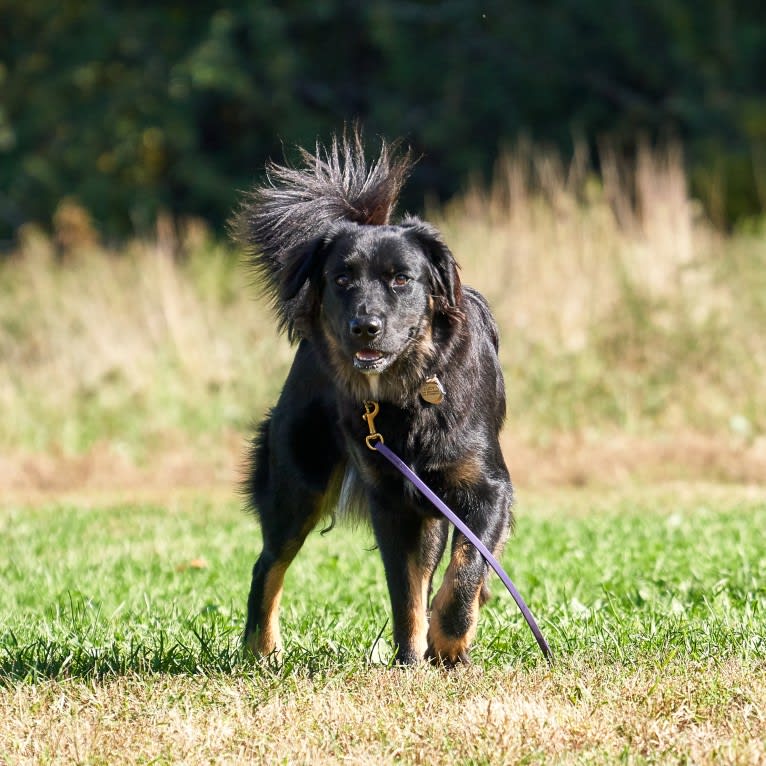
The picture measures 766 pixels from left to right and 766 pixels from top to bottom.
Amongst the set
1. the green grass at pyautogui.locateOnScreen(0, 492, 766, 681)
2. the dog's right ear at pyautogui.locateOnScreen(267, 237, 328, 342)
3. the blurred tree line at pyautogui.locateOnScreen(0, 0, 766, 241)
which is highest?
the blurred tree line at pyautogui.locateOnScreen(0, 0, 766, 241)

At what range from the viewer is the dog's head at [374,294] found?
457 cm

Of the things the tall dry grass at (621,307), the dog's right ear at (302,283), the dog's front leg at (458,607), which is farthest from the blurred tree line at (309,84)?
the dog's front leg at (458,607)

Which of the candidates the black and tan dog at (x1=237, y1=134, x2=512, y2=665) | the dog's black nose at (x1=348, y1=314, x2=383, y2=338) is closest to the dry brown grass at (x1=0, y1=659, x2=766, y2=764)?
the black and tan dog at (x1=237, y1=134, x2=512, y2=665)

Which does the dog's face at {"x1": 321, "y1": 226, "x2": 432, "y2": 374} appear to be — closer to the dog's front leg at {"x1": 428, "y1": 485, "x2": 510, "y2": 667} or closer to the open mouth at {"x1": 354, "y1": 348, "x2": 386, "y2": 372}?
the open mouth at {"x1": 354, "y1": 348, "x2": 386, "y2": 372}

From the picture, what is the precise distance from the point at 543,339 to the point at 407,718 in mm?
8369

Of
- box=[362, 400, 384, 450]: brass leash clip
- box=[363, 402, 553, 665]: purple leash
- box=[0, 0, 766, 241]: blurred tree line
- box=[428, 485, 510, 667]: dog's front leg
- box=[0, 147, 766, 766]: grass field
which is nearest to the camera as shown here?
box=[0, 147, 766, 766]: grass field

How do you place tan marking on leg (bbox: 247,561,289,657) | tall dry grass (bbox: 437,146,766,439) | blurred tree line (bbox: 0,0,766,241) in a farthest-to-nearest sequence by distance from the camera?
blurred tree line (bbox: 0,0,766,241), tall dry grass (bbox: 437,146,766,439), tan marking on leg (bbox: 247,561,289,657)

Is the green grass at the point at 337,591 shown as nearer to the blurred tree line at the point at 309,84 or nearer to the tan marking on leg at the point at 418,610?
the tan marking on leg at the point at 418,610

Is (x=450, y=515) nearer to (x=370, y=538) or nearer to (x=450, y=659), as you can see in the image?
(x=450, y=659)

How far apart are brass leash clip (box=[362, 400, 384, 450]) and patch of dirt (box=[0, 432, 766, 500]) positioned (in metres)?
5.93

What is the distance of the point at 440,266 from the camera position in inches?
190

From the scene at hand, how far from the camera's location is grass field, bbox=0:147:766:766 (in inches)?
149

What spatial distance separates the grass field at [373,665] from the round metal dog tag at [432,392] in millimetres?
953

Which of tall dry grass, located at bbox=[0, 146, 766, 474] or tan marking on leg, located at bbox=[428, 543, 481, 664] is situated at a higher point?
tall dry grass, located at bbox=[0, 146, 766, 474]
